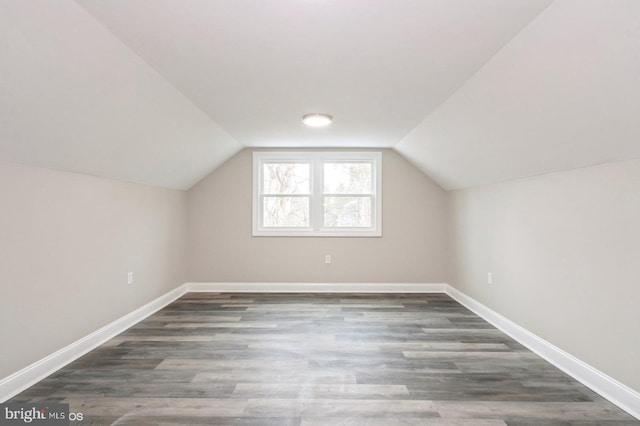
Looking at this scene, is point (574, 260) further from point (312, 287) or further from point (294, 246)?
point (294, 246)

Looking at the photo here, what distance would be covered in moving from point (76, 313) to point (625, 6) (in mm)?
3809

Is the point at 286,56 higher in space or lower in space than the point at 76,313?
higher

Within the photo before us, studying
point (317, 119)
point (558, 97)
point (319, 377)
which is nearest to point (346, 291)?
point (319, 377)

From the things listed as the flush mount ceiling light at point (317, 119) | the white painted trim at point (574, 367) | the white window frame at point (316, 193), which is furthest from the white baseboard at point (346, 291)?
the flush mount ceiling light at point (317, 119)

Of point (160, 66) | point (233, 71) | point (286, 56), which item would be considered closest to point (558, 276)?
point (286, 56)

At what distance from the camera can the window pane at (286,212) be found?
4.93 m

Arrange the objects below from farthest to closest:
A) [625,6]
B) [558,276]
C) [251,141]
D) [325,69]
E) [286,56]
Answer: [251,141]
[558,276]
[325,69]
[286,56]
[625,6]

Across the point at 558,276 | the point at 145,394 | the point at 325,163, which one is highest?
the point at 325,163

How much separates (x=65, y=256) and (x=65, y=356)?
758 mm

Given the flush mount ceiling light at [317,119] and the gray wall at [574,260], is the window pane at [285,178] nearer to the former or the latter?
the flush mount ceiling light at [317,119]

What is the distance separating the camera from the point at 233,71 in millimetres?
2242

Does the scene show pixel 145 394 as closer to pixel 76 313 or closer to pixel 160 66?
pixel 76 313

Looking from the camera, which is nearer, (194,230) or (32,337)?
(32,337)

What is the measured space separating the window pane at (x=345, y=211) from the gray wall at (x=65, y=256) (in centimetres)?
235
